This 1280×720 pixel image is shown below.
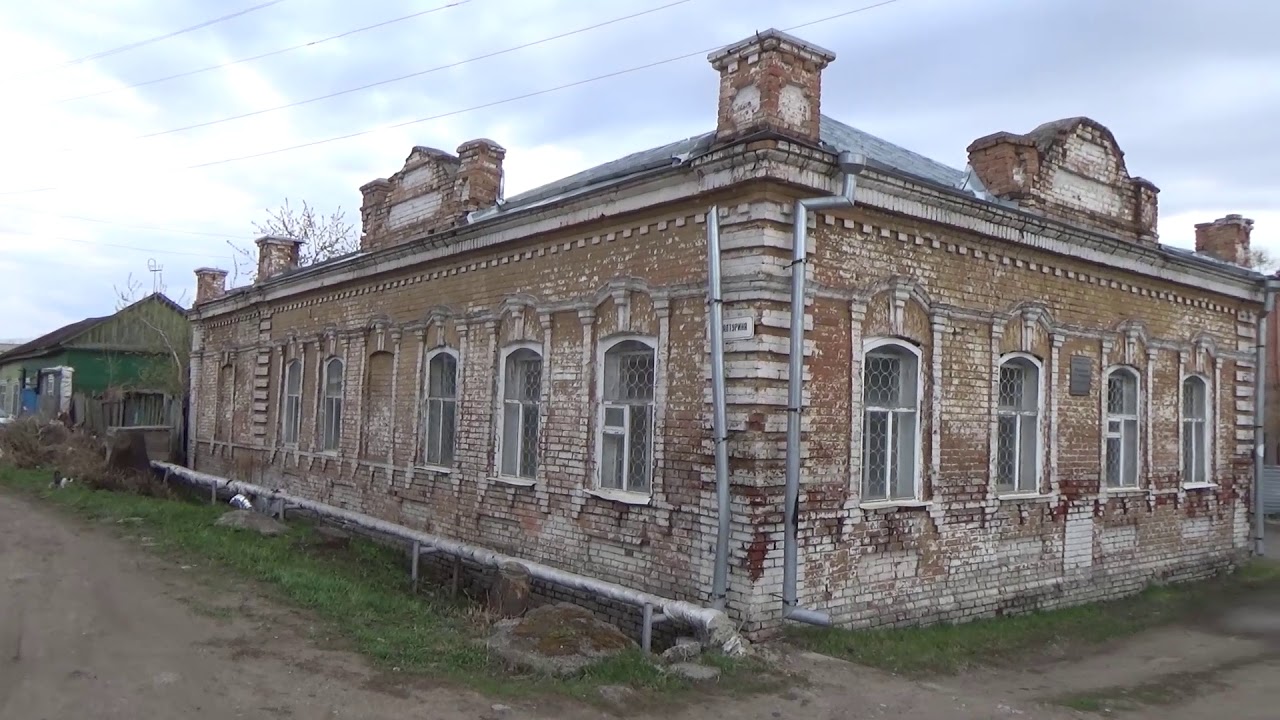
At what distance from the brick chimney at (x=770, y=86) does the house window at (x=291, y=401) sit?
33.2 ft

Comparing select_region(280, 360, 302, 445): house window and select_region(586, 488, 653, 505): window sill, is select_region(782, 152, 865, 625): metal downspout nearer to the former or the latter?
select_region(586, 488, 653, 505): window sill

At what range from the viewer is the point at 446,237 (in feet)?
36.1

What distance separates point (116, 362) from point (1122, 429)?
31.3 meters

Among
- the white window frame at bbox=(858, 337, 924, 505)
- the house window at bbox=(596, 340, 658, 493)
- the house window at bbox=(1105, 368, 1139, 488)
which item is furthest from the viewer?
the house window at bbox=(1105, 368, 1139, 488)

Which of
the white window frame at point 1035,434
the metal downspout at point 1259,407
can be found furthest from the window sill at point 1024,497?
the metal downspout at point 1259,407

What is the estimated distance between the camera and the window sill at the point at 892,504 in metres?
8.14

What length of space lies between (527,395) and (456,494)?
5.29ft

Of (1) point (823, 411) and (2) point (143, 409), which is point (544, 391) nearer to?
(1) point (823, 411)

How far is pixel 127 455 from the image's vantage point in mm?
16781

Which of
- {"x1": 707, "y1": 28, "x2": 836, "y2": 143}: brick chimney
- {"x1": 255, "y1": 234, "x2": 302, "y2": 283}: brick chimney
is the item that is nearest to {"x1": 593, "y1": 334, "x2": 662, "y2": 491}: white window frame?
{"x1": 707, "y1": 28, "x2": 836, "y2": 143}: brick chimney

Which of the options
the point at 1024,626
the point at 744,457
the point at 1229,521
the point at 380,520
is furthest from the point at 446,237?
the point at 1229,521

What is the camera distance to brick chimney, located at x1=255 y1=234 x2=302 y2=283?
17703 millimetres

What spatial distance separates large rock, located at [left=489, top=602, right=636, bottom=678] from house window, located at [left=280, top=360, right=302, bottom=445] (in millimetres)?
9603

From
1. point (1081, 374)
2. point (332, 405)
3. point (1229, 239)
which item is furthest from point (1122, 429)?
point (332, 405)
